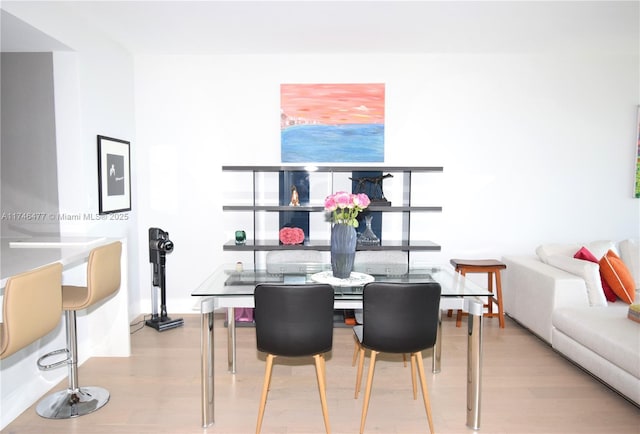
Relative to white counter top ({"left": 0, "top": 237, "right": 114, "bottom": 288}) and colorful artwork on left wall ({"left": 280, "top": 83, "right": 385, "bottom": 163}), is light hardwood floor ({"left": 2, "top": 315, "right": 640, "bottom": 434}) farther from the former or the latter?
colorful artwork on left wall ({"left": 280, "top": 83, "right": 385, "bottom": 163})

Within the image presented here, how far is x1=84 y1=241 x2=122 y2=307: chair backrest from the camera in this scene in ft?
8.68

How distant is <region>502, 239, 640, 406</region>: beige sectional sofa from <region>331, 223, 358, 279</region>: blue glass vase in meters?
1.79

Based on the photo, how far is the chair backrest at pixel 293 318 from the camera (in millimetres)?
2199

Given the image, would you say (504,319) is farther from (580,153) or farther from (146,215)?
(146,215)

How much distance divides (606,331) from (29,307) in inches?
136

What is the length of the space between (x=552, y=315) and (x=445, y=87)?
2.44 meters

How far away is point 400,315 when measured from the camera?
2.29 m

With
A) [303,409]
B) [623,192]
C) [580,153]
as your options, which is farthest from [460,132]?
[303,409]

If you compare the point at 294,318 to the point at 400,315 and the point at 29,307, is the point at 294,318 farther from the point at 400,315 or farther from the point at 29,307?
the point at 29,307

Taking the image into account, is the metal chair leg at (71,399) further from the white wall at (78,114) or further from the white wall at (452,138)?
the white wall at (452,138)

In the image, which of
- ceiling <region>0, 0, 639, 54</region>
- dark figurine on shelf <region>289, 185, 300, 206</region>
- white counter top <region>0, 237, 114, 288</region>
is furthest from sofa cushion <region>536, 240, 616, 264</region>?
white counter top <region>0, 237, 114, 288</region>

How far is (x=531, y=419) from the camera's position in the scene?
2609mm

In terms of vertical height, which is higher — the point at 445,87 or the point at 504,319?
the point at 445,87

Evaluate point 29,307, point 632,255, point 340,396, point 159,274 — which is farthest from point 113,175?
point 632,255
